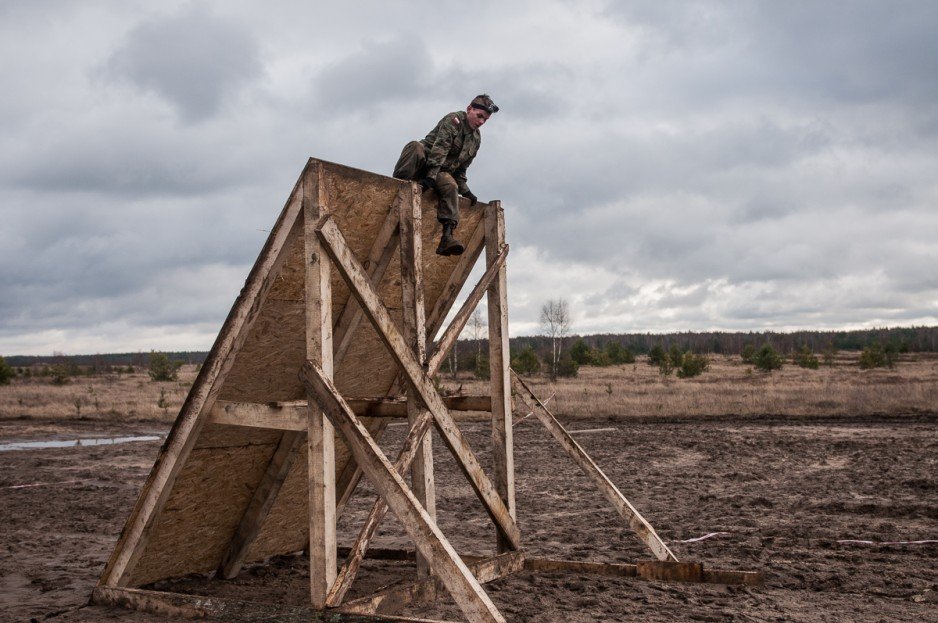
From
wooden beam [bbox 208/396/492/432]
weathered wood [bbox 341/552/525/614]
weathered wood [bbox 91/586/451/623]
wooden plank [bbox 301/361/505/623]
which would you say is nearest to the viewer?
wooden plank [bbox 301/361/505/623]

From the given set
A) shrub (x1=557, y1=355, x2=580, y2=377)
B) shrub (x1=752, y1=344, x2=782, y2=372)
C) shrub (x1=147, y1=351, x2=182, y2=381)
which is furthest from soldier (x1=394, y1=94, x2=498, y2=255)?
shrub (x1=147, y1=351, x2=182, y2=381)

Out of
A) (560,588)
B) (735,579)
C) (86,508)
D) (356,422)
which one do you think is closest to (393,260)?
(356,422)

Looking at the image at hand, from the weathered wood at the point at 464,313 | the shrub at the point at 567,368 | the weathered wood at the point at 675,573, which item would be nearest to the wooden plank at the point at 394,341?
the weathered wood at the point at 464,313

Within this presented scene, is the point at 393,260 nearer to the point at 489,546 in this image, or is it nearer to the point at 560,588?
the point at 560,588

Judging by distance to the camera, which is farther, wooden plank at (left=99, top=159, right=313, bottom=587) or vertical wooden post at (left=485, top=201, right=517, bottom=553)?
vertical wooden post at (left=485, top=201, right=517, bottom=553)

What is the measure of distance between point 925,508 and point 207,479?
873cm

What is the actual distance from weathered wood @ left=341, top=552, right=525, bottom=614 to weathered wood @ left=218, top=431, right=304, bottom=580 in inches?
51.9

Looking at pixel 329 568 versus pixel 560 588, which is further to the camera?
pixel 560 588

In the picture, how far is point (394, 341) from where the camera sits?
517 cm

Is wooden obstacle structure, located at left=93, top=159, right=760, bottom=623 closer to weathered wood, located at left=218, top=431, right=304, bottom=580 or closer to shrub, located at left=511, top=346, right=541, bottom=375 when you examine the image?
weathered wood, located at left=218, top=431, right=304, bottom=580

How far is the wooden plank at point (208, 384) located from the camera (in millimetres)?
5184

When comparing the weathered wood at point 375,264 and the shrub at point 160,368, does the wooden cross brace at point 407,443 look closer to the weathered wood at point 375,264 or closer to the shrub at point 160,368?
the weathered wood at point 375,264

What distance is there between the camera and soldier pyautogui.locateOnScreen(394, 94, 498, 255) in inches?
232

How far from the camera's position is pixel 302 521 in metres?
7.59
